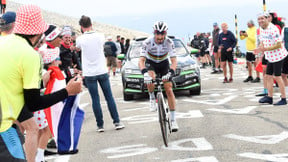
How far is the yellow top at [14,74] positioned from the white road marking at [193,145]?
145 inches

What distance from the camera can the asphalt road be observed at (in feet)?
20.9

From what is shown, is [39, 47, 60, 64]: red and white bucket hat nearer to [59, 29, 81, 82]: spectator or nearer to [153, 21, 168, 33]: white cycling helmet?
[59, 29, 81, 82]: spectator

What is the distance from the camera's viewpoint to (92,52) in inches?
340

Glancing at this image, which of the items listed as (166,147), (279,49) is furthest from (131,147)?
(279,49)

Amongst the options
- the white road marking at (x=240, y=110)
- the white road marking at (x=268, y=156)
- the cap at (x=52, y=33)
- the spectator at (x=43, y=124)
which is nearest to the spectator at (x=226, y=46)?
the white road marking at (x=240, y=110)

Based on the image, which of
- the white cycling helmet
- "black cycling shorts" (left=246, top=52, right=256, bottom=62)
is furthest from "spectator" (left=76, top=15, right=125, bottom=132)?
"black cycling shorts" (left=246, top=52, right=256, bottom=62)

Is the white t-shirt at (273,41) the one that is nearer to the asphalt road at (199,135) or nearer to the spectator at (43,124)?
the asphalt road at (199,135)

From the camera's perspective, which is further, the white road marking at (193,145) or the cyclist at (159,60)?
the cyclist at (159,60)

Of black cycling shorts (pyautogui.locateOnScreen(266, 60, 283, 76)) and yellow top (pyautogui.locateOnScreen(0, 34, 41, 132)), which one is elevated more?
yellow top (pyautogui.locateOnScreen(0, 34, 41, 132))

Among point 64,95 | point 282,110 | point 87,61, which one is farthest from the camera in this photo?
point 282,110

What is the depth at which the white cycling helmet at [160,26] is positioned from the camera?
7.49m

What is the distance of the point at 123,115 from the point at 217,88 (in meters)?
5.19

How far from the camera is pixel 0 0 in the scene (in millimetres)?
13000

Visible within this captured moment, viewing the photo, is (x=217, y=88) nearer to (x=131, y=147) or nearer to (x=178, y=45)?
(x=178, y=45)
